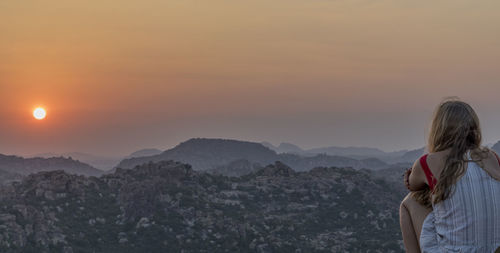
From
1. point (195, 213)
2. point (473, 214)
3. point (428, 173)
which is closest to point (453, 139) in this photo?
point (428, 173)

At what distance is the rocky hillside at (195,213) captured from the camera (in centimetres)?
7362

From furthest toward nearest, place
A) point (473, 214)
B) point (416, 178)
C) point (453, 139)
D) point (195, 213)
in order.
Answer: point (195, 213) < point (416, 178) < point (453, 139) < point (473, 214)

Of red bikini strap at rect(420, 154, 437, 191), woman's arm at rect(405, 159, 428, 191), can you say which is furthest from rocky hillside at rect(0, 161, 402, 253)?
red bikini strap at rect(420, 154, 437, 191)

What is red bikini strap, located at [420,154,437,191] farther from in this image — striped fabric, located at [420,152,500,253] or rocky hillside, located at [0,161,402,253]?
rocky hillside, located at [0,161,402,253]

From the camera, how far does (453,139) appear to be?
20.3 feet

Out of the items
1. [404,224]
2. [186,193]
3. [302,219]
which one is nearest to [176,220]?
[186,193]

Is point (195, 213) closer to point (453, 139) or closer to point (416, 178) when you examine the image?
point (416, 178)

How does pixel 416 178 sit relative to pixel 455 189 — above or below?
above

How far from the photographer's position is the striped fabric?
19.3 feet

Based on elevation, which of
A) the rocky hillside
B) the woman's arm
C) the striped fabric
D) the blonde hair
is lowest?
the rocky hillside

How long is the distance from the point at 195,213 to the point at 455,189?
264 feet

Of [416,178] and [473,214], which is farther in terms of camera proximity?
[416,178]

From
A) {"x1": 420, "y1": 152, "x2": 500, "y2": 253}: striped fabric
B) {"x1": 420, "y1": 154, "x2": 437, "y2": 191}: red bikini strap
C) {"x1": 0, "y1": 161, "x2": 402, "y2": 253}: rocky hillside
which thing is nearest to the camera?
{"x1": 420, "y1": 152, "x2": 500, "y2": 253}: striped fabric

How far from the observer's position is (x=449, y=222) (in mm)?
6020
